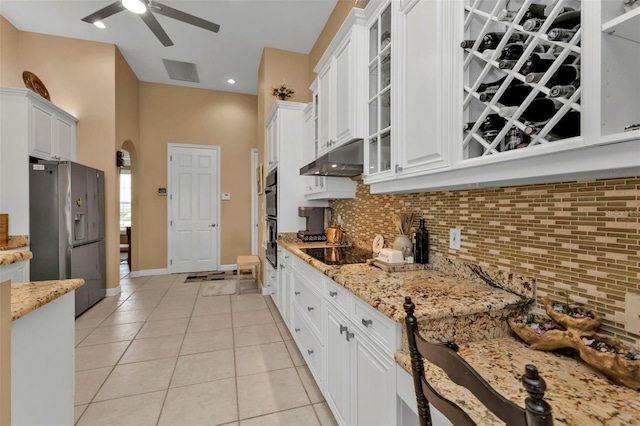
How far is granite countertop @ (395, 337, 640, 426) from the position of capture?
64 centimetres

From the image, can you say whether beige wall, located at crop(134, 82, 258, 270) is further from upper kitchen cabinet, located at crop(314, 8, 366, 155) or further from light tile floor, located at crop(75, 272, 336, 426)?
upper kitchen cabinet, located at crop(314, 8, 366, 155)

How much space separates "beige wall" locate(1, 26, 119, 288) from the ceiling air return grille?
0.76 metres

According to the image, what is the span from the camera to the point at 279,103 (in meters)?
3.40

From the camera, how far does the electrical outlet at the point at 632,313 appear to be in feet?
2.81

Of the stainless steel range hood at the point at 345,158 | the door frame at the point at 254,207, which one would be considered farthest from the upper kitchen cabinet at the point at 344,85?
the door frame at the point at 254,207

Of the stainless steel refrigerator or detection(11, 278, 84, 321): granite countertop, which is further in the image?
the stainless steel refrigerator

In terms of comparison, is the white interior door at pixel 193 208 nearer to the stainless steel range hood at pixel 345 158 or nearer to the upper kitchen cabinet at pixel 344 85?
the upper kitchen cabinet at pixel 344 85

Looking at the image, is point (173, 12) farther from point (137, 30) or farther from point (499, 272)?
point (499, 272)

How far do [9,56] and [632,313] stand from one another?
19.9ft

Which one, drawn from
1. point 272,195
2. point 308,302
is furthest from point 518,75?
point 272,195

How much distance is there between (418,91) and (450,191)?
0.58 m

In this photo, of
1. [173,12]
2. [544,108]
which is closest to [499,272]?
[544,108]

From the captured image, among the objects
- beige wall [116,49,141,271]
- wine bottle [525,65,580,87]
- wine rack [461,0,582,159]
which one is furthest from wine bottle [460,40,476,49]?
beige wall [116,49,141,271]

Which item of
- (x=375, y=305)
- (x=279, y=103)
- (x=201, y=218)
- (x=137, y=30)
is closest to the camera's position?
(x=375, y=305)
